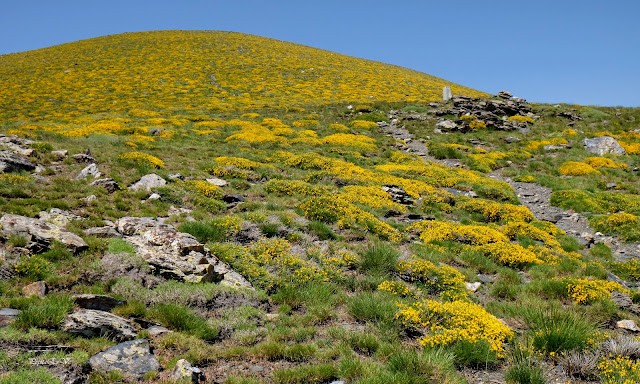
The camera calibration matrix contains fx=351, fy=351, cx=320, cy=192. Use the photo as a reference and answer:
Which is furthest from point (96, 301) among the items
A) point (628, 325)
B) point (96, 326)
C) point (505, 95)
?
point (505, 95)

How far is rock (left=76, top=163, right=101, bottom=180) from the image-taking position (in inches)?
572

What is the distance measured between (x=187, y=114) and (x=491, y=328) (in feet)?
120

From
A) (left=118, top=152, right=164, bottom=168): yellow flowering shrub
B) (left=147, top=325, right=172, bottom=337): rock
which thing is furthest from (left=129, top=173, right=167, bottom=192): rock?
(left=147, top=325, right=172, bottom=337): rock

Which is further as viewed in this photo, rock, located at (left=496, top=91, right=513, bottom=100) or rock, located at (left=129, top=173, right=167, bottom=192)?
rock, located at (left=496, top=91, right=513, bottom=100)

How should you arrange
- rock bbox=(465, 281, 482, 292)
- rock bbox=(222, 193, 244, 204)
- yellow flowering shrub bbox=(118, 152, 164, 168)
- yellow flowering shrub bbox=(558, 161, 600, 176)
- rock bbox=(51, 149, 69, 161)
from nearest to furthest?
rock bbox=(465, 281, 482, 292)
rock bbox=(222, 193, 244, 204)
rock bbox=(51, 149, 69, 161)
yellow flowering shrub bbox=(118, 152, 164, 168)
yellow flowering shrub bbox=(558, 161, 600, 176)

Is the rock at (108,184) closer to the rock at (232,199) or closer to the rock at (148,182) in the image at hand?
the rock at (148,182)

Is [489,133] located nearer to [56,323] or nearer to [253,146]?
[253,146]

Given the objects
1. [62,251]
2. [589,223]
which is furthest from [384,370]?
[589,223]

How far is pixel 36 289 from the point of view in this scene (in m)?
7.41

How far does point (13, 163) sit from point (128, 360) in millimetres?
12356

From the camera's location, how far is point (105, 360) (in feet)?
19.0

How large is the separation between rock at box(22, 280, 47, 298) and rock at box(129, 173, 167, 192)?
705 cm

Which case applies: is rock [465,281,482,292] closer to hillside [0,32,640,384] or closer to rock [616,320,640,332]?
hillside [0,32,640,384]

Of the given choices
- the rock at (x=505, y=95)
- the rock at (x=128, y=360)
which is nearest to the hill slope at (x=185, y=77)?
the rock at (x=505, y=95)
